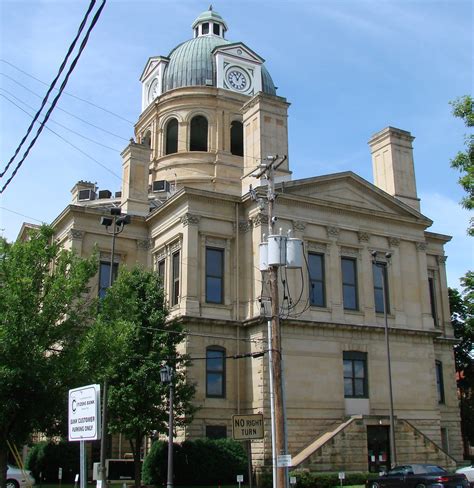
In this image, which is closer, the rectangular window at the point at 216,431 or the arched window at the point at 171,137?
the rectangular window at the point at 216,431

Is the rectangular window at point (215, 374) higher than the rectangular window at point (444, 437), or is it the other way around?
the rectangular window at point (215, 374)

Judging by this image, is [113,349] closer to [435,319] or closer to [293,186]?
[293,186]

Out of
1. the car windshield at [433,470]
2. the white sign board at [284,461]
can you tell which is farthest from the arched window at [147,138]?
the white sign board at [284,461]

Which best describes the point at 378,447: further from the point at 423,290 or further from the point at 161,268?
the point at 161,268

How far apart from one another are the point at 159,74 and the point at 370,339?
30.8m

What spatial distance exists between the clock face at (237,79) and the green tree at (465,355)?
75.4 ft

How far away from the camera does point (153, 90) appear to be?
5912 centimetres

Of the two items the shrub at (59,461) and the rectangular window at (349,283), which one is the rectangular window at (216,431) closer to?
the shrub at (59,461)

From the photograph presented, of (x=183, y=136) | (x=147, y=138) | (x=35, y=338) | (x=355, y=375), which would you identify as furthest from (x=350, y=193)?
(x=35, y=338)

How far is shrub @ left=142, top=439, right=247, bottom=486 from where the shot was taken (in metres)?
32.2

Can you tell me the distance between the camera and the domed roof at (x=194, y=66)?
2217 inches

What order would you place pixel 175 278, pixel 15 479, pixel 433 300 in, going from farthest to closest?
1. pixel 433 300
2. pixel 175 278
3. pixel 15 479

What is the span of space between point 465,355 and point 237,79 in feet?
92.6

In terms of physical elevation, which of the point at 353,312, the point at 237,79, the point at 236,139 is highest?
the point at 237,79
